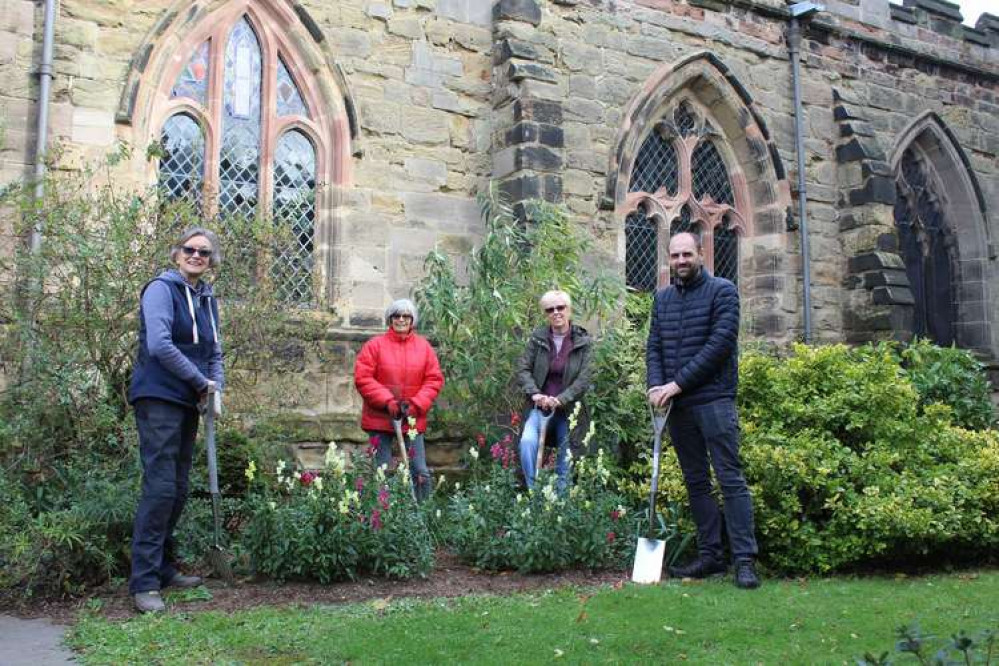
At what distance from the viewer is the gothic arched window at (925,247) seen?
1419cm

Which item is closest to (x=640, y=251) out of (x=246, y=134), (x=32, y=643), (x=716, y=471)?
(x=246, y=134)

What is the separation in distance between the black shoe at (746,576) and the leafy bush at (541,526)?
0.86 metres

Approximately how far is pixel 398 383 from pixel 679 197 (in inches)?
229

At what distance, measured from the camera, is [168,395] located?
17.5 feet

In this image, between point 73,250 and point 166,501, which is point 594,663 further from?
point 73,250

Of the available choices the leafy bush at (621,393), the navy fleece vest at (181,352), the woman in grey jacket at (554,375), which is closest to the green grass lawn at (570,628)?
the navy fleece vest at (181,352)

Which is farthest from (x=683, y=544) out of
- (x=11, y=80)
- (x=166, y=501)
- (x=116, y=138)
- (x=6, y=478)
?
(x=11, y=80)

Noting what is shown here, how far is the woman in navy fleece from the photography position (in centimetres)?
526

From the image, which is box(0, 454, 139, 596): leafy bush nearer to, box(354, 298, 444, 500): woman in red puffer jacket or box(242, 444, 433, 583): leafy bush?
box(242, 444, 433, 583): leafy bush

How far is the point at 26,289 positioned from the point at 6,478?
1.21 meters

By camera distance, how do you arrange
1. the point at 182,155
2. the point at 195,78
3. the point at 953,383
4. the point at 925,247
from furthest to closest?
the point at 925,247
the point at 953,383
the point at 195,78
the point at 182,155

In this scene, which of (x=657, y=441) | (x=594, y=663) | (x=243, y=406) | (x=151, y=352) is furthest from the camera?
(x=243, y=406)

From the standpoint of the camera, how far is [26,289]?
20.6 feet

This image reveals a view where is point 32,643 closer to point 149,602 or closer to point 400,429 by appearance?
point 149,602
